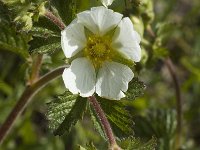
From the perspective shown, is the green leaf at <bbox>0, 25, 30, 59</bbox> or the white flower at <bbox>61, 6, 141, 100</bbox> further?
the green leaf at <bbox>0, 25, 30, 59</bbox>

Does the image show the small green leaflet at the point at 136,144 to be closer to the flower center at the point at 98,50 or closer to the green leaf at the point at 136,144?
the green leaf at the point at 136,144

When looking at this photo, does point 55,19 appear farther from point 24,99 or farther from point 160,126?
point 160,126

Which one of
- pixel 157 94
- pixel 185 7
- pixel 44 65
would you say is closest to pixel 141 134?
pixel 44 65

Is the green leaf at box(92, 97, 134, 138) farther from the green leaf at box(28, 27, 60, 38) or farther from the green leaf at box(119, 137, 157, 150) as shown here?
the green leaf at box(28, 27, 60, 38)

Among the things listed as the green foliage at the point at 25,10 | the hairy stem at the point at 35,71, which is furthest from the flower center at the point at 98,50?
the hairy stem at the point at 35,71

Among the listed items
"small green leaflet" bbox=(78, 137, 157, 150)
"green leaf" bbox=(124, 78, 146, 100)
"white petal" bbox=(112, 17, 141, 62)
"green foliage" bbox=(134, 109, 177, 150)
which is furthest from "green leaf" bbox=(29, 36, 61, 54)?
"green foliage" bbox=(134, 109, 177, 150)

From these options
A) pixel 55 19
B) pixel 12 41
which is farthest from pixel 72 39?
pixel 12 41
